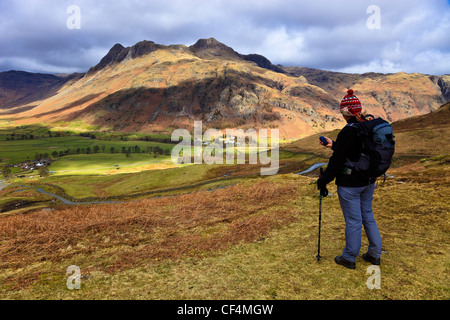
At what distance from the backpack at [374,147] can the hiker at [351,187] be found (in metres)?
0.14

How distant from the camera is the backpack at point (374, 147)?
21.9 feet

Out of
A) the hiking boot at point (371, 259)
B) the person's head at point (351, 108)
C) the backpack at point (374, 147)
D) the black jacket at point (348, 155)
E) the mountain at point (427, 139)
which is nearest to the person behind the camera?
the backpack at point (374, 147)

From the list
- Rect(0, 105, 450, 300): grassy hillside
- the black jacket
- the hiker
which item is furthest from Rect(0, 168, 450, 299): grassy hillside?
the black jacket

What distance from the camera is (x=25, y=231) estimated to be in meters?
11.5

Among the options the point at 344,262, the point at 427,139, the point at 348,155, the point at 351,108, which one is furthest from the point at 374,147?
the point at 427,139

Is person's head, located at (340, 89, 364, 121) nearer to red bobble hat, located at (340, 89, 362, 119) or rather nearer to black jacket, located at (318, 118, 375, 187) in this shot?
red bobble hat, located at (340, 89, 362, 119)

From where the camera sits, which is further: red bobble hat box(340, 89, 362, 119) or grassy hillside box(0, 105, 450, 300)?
red bobble hat box(340, 89, 362, 119)

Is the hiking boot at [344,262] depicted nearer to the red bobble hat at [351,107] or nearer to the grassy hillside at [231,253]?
the grassy hillside at [231,253]

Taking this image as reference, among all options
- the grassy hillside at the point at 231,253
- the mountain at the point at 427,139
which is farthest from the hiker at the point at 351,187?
the mountain at the point at 427,139

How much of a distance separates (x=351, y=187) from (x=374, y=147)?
1288 millimetres

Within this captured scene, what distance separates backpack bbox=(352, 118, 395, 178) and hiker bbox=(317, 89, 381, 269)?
14cm

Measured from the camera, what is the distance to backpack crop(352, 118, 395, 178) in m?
6.67

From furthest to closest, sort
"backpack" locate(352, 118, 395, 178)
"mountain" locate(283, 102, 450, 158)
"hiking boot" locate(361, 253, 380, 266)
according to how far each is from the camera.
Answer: "mountain" locate(283, 102, 450, 158), "hiking boot" locate(361, 253, 380, 266), "backpack" locate(352, 118, 395, 178)

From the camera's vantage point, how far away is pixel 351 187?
7.18 metres
